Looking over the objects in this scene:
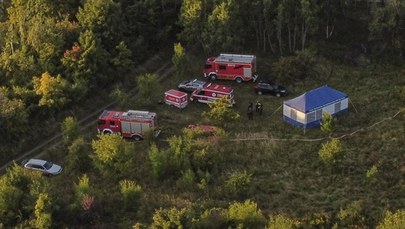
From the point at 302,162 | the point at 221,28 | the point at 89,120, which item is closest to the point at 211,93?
the point at 221,28

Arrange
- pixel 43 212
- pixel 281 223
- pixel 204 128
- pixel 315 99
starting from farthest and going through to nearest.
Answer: pixel 315 99
pixel 204 128
pixel 43 212
pixel 281 223

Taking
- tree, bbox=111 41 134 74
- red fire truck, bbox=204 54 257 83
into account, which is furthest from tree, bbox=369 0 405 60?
tree, bbox=111 41 134 74

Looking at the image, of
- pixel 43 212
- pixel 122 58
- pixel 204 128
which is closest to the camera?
pixel 43 212

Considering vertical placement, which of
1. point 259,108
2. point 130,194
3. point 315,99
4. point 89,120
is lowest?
point 130,194

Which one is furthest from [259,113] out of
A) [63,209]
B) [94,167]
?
[63,209]

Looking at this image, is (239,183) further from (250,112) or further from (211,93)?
(211,93)

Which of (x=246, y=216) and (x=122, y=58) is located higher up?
(x=122, y=58)

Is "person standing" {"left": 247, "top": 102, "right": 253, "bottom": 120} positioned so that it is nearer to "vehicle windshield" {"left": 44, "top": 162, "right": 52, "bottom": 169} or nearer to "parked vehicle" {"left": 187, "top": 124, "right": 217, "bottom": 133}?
"parked vehicle" {"left": 187, "top": 124, "right": 217, "bottom": 133}

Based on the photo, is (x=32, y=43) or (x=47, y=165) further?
(x=32, y=43)

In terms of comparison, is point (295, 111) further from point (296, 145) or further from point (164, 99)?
point (164, 99)
